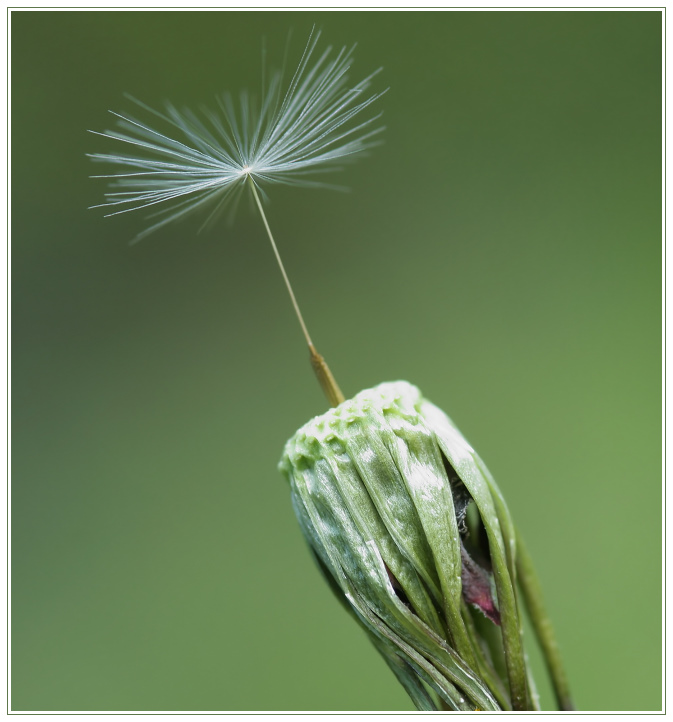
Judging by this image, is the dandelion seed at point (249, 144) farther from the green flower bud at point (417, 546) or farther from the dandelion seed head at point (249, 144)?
the green flower bud at point (417, 546)

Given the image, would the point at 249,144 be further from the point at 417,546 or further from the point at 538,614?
the point at 538,614

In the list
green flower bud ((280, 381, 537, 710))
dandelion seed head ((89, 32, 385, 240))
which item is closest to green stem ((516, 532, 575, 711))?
green flower bud ((280, 381, 537, 710))

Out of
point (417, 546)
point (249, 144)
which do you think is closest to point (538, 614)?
point (417, 546)

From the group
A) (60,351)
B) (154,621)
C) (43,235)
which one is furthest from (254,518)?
(43,235)

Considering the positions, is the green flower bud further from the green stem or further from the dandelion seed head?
the dandelion seed head

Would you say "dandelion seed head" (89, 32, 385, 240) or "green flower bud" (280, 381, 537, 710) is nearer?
"green flower bud" (280, 381, 537, 710)

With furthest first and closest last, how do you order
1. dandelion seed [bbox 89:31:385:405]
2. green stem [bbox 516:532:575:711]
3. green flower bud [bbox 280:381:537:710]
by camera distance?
dandelion seed [bbox 89:31:385:405] → green stem [bbox 516:532:575:711] → green flower bud [bbox 280:381:537:710]

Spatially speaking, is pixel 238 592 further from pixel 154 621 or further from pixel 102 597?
pixel 102 597
